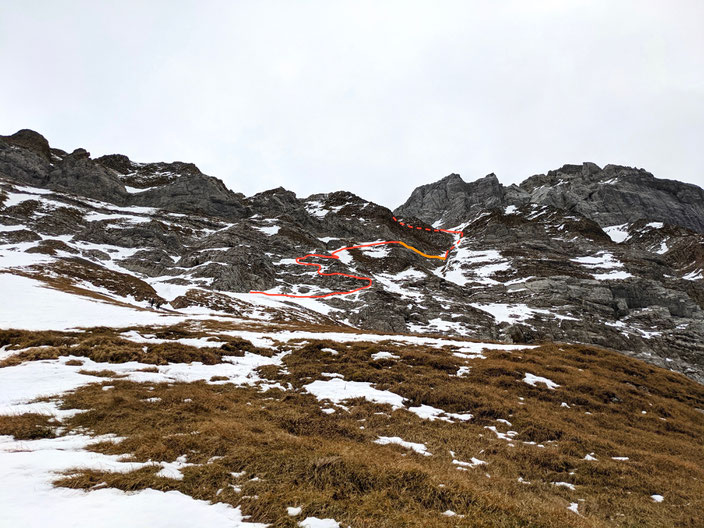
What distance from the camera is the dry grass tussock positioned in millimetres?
6293

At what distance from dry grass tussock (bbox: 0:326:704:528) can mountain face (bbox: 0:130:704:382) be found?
40.7m

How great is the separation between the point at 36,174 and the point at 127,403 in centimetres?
20537

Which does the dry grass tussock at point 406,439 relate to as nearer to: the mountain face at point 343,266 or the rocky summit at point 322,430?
the rocky summit at point 322,430

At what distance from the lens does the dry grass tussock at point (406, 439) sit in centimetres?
629

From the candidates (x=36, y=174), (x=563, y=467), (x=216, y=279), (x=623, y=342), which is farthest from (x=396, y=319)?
(x=36, y=174)

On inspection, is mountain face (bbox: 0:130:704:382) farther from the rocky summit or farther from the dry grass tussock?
the dry grass tussock

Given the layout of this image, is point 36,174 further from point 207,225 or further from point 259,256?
point 259,256

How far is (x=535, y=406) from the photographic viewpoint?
15.4m

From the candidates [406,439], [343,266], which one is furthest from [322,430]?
[343,266]

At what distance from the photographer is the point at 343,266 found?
108438 mm

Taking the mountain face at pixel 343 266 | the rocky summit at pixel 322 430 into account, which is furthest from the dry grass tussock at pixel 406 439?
the mountain face at pixel 343 266

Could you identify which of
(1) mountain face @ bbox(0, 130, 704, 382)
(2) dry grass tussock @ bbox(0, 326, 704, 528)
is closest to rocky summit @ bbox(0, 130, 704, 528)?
(2) dry grass tussock @ bbox(0, 326, 704, 528)

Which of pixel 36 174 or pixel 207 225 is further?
pixel 36 174

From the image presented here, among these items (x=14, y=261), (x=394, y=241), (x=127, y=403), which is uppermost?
(x=394, y=241)
